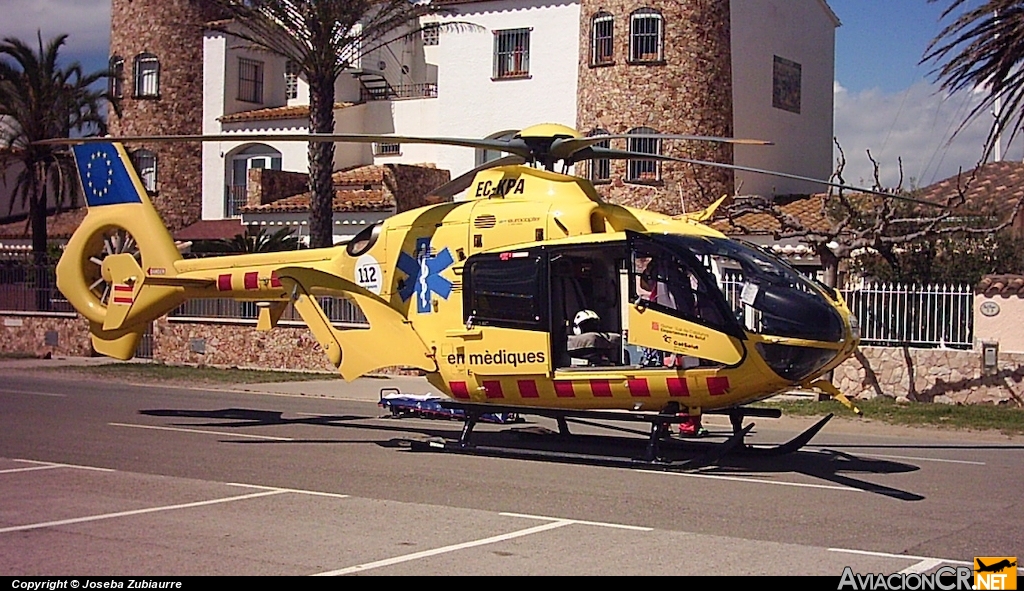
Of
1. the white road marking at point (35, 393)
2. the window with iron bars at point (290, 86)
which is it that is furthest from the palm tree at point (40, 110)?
the white road marking at point (35, 393)

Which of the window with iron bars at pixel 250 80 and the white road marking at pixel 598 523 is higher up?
the window with iron bars at pixel 250 80

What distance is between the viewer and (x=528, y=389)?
44.2 feet

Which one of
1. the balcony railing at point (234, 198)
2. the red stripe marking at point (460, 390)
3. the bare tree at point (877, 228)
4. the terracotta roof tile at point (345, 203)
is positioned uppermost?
the balcony railing at point (234, 198)

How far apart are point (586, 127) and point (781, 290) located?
21.6 m

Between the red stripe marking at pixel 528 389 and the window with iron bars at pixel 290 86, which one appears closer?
the red stripe marking at pixel 528 389

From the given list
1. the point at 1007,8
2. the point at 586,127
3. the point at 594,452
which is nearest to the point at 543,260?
the point at 594,452

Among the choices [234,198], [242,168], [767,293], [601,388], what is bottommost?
[601,388]

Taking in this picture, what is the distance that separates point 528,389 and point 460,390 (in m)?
0.99

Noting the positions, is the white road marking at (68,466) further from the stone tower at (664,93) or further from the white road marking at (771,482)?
the stone tower at (664,93)

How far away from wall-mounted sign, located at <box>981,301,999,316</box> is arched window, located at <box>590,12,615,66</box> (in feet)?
49.6

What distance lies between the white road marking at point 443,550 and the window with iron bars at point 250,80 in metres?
36.9

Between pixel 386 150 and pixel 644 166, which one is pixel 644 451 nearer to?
pixel 644 166

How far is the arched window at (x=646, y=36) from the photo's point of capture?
32500mm

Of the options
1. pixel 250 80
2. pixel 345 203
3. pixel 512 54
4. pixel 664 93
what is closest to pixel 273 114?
pixel 250 80
